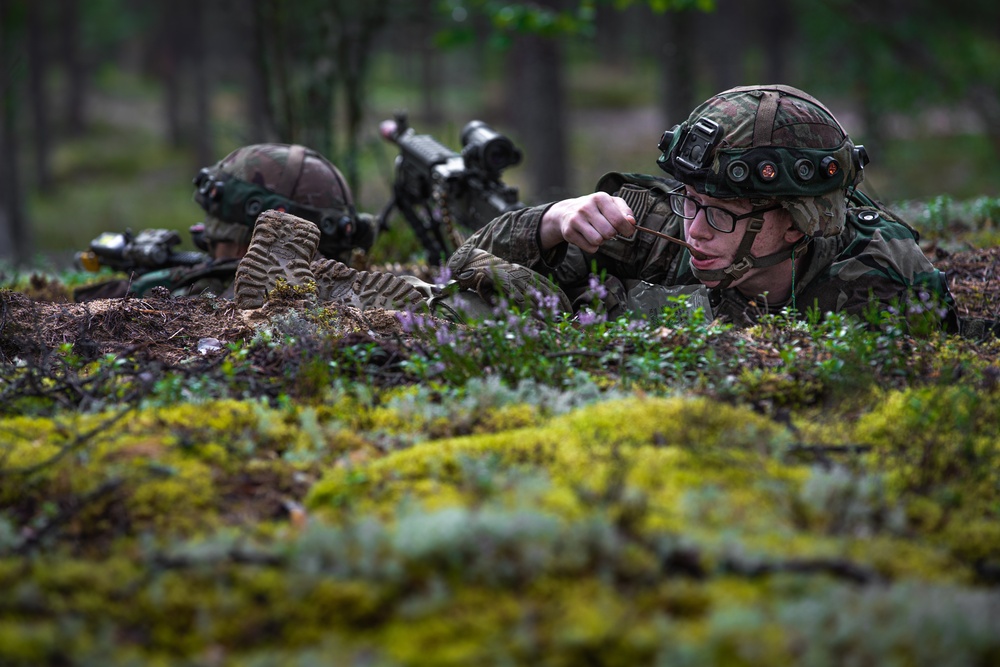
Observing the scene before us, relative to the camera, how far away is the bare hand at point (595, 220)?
4.41 meters

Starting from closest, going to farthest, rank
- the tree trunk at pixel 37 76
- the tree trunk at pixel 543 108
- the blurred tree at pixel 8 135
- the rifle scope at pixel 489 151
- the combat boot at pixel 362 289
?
the combat boot at pixel 362 289 → the rifle scope at pixel 489 151 → the blurred tree at pixel 8 135 → the tree trunk at pixel 543 108 → the tree trunk at pixel 37 76

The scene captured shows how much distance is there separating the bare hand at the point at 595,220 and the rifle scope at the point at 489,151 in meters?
1.70

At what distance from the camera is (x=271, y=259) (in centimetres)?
470

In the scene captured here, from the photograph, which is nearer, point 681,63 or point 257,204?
point 257,204

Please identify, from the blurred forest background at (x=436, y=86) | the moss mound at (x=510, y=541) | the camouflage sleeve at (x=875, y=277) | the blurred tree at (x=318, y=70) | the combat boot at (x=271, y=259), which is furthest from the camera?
the blurred forest background at (x=436, y=86)

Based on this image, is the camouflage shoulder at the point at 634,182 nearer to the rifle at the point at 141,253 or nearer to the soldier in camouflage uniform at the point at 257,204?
the soldier in camouflage uniform at the point at 257,204

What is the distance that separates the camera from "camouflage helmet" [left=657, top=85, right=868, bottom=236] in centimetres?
421

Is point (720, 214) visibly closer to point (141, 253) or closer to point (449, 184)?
point (449, 184)

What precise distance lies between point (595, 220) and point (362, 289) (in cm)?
131

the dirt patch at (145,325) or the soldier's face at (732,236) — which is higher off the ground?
the soldier's face at (732,236)

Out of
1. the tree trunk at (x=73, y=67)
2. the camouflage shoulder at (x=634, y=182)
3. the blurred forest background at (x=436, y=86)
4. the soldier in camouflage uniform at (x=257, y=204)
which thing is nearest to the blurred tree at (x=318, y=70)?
the blurred forest background at (x=436, y=86)

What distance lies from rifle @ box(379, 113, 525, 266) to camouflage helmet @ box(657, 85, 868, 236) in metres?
1.62

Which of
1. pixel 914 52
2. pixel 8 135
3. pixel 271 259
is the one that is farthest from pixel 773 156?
pixel 914 52

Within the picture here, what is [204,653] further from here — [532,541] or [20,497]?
[20,497]
